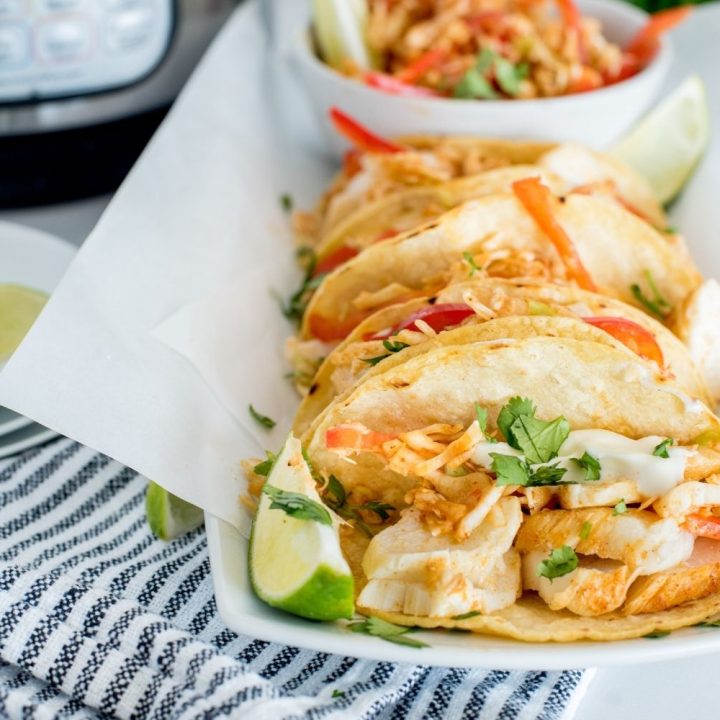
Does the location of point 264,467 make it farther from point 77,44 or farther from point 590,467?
point 77,44

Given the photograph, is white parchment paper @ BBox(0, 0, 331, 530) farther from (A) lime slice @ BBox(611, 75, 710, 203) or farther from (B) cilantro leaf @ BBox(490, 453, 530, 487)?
(A) lime slice @ BBox(611, 75, 710, 203)

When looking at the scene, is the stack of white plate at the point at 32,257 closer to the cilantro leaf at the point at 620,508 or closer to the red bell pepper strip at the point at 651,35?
the cilantro leaf at the point at 620,508

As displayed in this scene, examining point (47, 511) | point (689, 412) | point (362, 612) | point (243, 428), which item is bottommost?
point (47, 511)

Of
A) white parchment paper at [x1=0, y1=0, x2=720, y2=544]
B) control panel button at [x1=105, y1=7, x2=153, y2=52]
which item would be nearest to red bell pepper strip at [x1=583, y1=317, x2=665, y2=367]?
white parchment paper at [x1=0, y1=0, x2=720, y2=544]

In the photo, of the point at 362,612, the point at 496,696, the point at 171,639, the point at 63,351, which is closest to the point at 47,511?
the point at 63,351

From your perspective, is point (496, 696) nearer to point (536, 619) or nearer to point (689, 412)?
point (536, 619)

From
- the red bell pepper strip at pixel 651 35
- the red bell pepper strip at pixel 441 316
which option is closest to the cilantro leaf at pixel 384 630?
the red bell pepper strip at pixel 441 316

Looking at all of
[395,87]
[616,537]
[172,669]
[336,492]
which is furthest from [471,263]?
[395,87]
